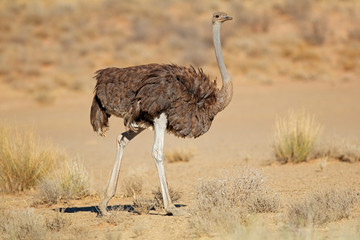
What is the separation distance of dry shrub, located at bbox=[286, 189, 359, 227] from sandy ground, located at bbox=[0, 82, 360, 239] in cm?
24

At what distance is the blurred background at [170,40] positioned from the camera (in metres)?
25.2

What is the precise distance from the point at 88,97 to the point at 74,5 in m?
14.5

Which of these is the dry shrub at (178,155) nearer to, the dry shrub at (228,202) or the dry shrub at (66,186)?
the dry shrub at (66,186)

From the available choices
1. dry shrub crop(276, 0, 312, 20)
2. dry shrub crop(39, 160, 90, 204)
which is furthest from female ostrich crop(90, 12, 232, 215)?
dry shrub crop(276, 0, 312, 20)

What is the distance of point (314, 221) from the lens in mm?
5809

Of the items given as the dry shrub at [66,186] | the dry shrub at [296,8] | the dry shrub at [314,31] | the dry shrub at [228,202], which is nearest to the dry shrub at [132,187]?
the dry shrub at [66,186]

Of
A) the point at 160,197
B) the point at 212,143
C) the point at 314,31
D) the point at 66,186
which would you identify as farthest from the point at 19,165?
the point at 314,31

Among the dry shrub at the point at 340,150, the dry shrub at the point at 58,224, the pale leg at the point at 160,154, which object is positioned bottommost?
the dry shrub at the point at 340,150

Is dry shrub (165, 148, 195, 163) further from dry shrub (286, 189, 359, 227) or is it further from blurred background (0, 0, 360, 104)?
blurred background (0, 0, 360, 104)

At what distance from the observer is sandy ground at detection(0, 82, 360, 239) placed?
26.0 ft

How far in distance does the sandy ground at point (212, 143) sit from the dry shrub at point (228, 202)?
0.86 ft

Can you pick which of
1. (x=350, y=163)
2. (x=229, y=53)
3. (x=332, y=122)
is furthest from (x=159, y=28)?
(x=350, y=163)

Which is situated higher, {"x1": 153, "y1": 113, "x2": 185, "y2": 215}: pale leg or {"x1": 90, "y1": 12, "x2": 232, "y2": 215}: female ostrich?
{"x1": 90, "y1": 12, "x2": 232, "y2": 215}: female ostrich

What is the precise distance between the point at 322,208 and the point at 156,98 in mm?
2176
